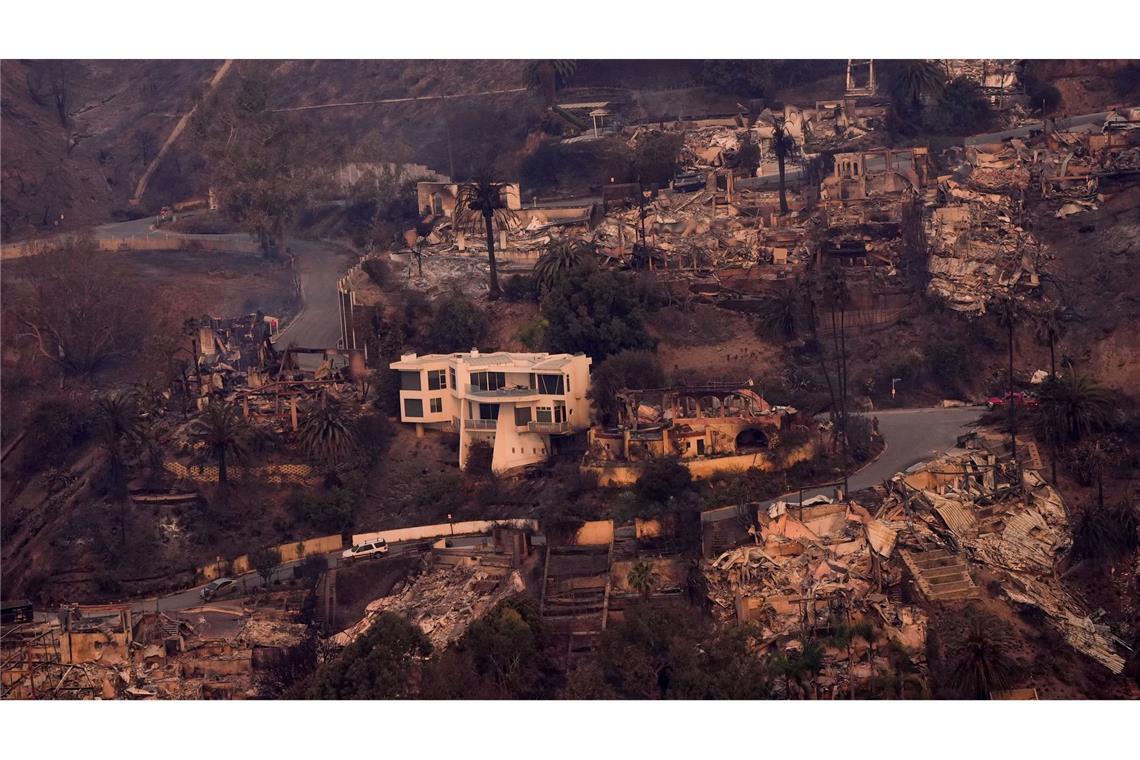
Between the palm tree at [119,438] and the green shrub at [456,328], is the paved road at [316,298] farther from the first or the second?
the palm tree at [119,438]

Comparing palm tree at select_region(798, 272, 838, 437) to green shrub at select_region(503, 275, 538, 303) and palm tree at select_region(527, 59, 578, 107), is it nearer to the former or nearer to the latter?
green shrub at select_region(503, 275, 538, 303)

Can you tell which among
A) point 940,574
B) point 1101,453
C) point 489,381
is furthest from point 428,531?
point 1101,453

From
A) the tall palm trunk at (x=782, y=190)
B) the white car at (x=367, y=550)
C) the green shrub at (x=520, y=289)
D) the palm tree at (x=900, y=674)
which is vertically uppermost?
the tall palm trunk at (x=782, y=190)

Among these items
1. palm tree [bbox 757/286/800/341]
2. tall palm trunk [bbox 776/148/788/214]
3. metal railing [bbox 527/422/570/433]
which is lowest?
metal railing [bbox 527/422/570/433]

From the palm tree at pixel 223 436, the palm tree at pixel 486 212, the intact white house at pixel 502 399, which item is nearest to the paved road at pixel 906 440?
the intact white house at pixel 502 399

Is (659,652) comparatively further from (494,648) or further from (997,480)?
(997,480)

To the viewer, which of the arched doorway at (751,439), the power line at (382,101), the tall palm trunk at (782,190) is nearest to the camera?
the arched doorway at (751,439)

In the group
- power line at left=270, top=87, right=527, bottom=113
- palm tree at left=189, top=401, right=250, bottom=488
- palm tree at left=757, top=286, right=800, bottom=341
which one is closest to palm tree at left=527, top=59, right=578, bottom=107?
power line at left=270, top=87, right=527, bottom=113
